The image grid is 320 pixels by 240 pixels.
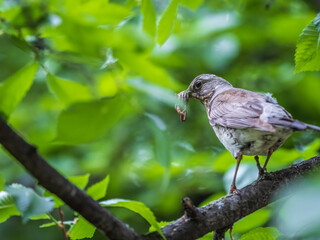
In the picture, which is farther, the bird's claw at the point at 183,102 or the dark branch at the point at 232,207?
the bird's claw at the point at 183,102

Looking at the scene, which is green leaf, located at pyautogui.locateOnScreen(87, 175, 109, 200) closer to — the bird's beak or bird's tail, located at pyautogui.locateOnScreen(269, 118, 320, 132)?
bird's tail, located at pyautogui.locateOnScreen(269, 118, 320, 132)

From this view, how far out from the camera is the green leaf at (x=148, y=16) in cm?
252

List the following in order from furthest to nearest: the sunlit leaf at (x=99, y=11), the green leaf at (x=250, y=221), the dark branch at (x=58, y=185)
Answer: the sunlit leaf at (x=99, y=11), the green leaf at (x=250, y=221), the dark branch at (x=58, y=185)

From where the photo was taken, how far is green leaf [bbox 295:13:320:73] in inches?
84.0

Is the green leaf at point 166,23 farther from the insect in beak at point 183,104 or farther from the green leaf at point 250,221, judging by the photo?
the green leaf at point 250,221

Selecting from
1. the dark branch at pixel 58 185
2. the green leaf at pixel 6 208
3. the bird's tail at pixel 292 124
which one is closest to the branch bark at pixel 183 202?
the dark branch at pixel 58 185

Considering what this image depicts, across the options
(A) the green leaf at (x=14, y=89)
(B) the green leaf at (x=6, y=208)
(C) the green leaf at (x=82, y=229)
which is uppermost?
(A) the green leaf at (x=14, y=89)

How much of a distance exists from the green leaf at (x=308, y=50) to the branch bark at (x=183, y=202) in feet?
2.38

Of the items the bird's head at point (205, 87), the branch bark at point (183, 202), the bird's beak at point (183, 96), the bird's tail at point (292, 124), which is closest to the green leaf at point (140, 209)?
the branch bark at point (183, 202)

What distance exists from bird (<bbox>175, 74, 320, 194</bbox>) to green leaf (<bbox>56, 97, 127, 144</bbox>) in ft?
2.28

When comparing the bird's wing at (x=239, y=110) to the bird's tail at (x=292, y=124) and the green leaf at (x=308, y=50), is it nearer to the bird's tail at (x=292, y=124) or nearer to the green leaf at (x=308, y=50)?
the bird's tail at (x=292, y=124)

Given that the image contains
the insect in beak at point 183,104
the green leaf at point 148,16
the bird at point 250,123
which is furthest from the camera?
the insect in beak at point 183,104

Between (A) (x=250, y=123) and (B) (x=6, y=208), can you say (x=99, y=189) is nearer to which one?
(B) (x=6, y=208)

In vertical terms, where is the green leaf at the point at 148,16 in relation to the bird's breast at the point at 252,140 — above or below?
above
